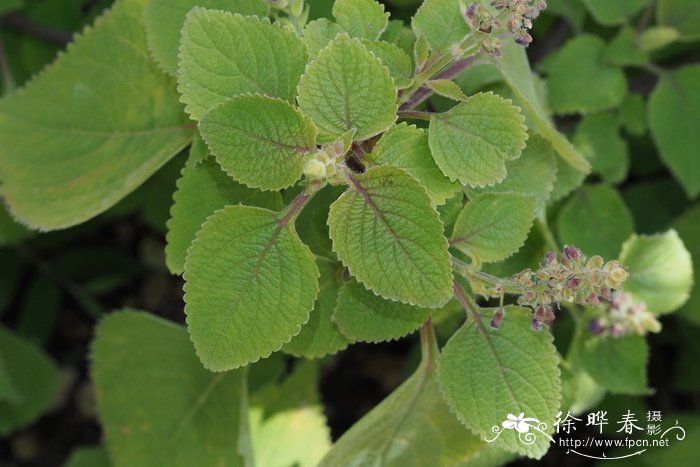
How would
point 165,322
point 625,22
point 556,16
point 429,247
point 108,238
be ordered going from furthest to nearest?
1. point 108,238
2. point 556,16
3. point 625,22
4. point 165,322
5. point 429,247

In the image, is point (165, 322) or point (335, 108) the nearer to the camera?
point (335, 108)

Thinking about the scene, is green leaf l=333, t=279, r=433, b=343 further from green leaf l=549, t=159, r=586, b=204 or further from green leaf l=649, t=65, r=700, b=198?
green leaf l=649, t=65, r=700, b=198

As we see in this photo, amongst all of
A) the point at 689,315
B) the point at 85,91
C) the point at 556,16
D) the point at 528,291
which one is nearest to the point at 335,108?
the point at 528,291

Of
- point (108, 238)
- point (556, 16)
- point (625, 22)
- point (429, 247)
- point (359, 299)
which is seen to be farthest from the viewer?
point (108, 238)

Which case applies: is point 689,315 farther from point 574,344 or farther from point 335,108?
point 335,108

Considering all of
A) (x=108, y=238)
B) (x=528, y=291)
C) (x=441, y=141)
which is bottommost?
(x=108, y=238)

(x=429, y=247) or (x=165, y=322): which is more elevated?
(x=429, y=247)

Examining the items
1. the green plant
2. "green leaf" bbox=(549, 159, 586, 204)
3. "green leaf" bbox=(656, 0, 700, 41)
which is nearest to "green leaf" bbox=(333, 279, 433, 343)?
the green plant
